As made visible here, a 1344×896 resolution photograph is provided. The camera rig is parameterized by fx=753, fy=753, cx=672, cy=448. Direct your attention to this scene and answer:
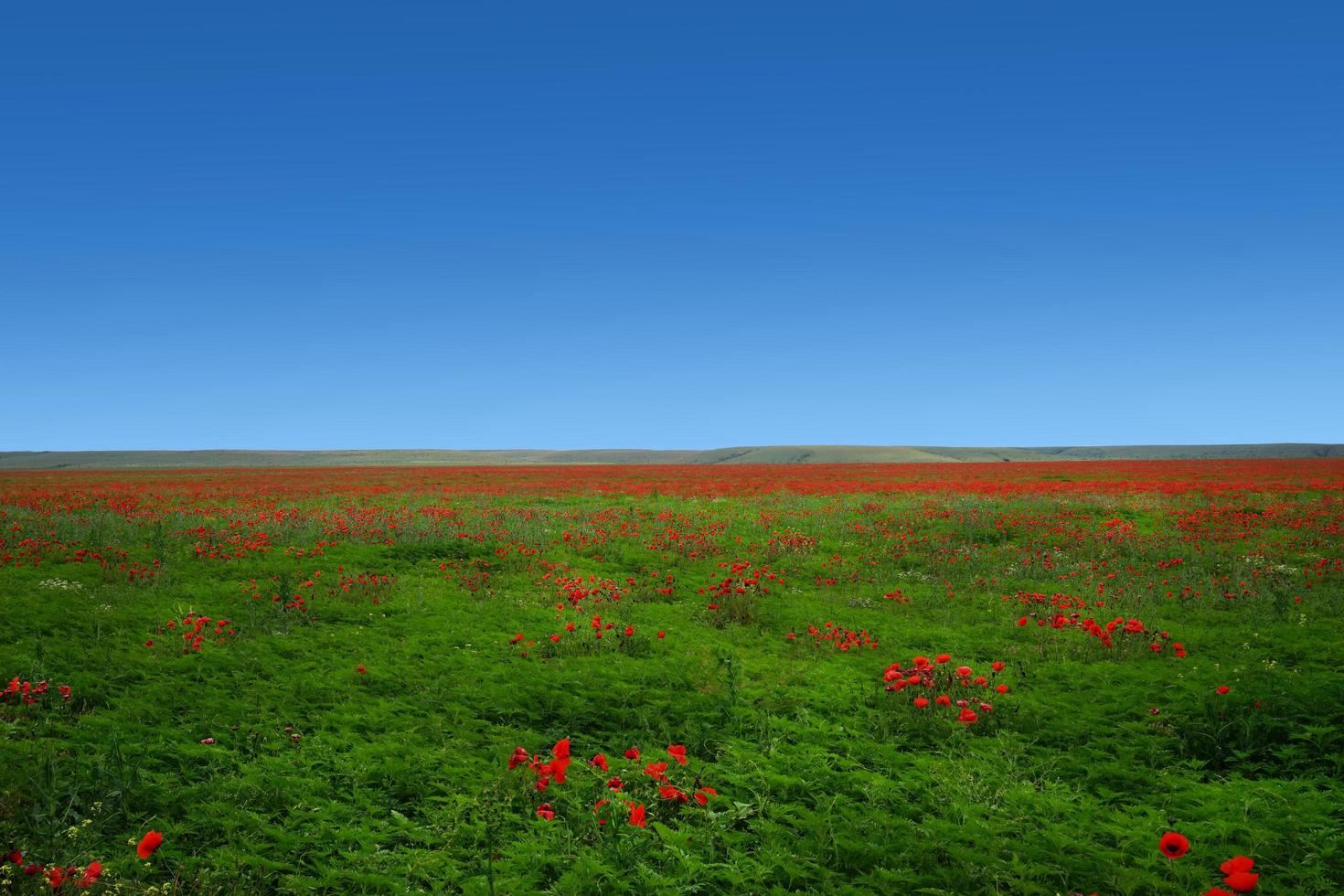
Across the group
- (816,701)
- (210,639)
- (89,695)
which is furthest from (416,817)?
(210,639)

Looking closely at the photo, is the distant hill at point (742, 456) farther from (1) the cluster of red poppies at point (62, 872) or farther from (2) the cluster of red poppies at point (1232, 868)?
(1) the cluster of red poppies at point (62, 872)

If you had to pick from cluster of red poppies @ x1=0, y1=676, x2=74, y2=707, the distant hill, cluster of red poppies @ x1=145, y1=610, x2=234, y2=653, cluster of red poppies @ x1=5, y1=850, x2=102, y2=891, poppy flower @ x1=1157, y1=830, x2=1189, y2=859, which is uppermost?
the distant hill

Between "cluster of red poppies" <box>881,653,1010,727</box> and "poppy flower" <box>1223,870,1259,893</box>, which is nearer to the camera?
"poppy flower" <box>1223,870,1259,893</box>

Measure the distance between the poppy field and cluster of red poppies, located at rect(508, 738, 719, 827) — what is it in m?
0.04

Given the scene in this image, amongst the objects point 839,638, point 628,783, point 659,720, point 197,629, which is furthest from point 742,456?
point 628,783

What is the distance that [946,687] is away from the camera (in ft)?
27.8

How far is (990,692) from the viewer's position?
837 cm

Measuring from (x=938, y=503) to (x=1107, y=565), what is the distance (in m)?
9.47

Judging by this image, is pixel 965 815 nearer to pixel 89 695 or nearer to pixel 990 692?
pixel 990 692

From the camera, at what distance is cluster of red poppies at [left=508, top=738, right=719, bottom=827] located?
234 inches

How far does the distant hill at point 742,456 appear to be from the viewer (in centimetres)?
11831

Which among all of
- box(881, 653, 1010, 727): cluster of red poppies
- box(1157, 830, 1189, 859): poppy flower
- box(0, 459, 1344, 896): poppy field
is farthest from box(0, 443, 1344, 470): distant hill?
box(1157, 830, 1189, 859): poppy flower

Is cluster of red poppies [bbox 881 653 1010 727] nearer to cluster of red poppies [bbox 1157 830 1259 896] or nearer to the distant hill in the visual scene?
cluster of red poppies [bbox 1157 830 1259 896]

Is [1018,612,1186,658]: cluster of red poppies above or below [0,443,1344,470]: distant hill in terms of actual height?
below
